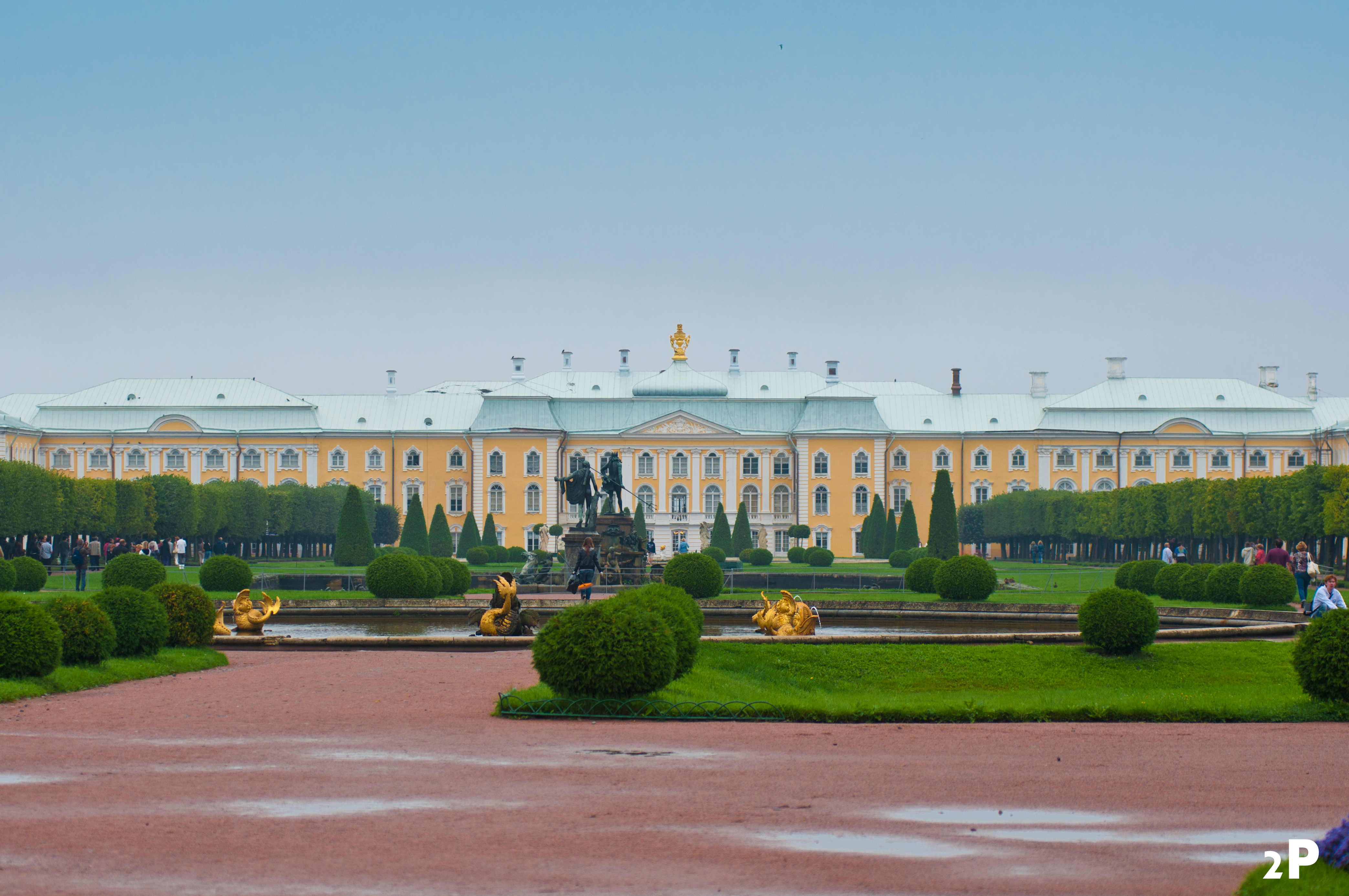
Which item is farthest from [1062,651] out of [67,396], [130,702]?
Result: [67,396]

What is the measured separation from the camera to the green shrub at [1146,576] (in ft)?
91.4

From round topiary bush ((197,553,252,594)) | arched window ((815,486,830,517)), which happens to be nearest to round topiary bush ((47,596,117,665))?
round topiary bush ((197,553,252,594))

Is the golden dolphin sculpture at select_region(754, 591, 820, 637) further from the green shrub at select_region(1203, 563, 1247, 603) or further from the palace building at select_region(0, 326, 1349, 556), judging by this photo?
the palace building at select_region(0, 326, 1349, 556)

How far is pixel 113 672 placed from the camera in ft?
44.4

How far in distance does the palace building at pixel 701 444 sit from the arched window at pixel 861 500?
0.26 feet

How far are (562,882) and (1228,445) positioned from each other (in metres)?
72.4

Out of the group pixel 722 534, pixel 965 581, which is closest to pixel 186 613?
pixel 965 581

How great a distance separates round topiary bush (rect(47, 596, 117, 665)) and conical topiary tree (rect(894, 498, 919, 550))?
3915 cm

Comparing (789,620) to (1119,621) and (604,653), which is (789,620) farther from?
(604,653)

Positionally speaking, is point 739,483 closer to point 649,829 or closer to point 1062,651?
point 1062,651

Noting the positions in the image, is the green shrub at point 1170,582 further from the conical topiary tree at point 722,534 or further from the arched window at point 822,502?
the arched window at point 822,502

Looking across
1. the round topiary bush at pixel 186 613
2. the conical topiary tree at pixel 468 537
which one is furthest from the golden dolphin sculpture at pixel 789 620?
the conical topiary tree at pixel 468 537

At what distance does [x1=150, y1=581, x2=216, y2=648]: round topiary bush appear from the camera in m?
15.5

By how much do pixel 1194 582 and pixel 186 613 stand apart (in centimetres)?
1706
